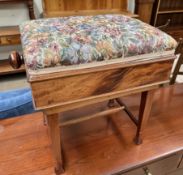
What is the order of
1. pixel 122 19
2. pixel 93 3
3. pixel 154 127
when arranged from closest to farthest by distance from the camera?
pixel 122 19
pixel 154 127
pixel 93 3

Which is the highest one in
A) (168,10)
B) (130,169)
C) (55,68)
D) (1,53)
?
(55,68)

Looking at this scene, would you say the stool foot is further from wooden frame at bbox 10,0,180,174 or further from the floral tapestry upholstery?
the floral tapestry upholstery

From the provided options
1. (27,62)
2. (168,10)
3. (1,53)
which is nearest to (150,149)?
(27,62)

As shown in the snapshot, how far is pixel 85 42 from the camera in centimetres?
52

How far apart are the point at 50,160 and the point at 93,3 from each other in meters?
1.93

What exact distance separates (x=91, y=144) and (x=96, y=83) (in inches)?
14.6

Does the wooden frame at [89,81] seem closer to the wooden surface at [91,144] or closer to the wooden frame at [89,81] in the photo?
the wooden frame at [89,81]

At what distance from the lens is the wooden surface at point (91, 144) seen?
0.73 m

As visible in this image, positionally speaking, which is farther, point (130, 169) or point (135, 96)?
point (135, 96)

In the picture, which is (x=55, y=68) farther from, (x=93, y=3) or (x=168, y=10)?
(x=168, y=10)

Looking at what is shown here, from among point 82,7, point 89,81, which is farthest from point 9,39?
point 89,81

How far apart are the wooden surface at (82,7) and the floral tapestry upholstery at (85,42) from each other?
152 cm

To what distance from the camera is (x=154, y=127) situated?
90 cm

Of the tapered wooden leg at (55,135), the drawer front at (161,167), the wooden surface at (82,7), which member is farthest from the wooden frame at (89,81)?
the wooden surface at (82,7)
